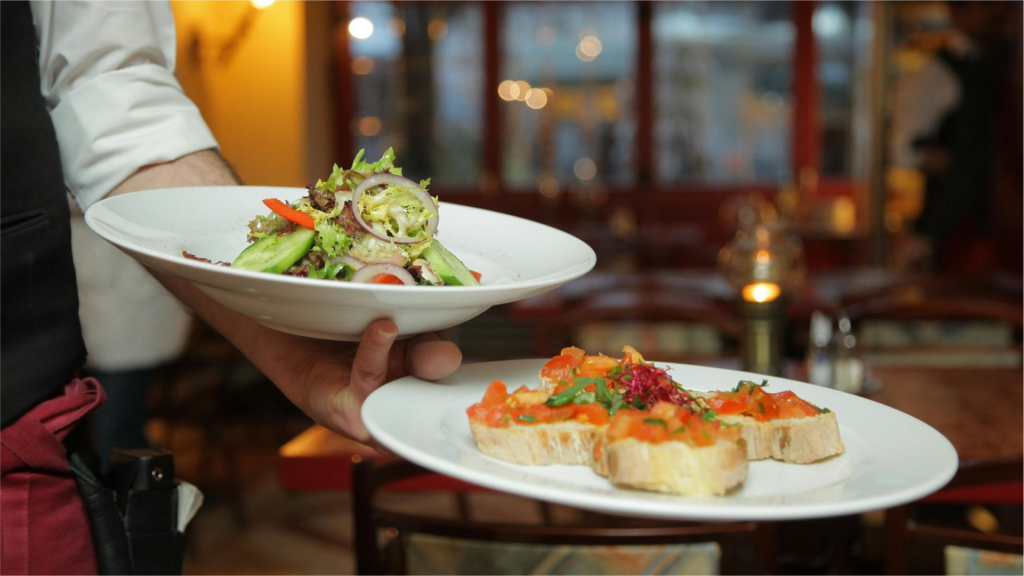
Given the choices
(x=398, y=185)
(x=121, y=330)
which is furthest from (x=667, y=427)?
(x=121, y=330)

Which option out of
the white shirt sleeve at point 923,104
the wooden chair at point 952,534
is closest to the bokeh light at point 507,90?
the white shirt sleeve at point 923,104

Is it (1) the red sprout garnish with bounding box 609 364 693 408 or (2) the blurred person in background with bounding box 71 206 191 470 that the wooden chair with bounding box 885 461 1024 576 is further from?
(2) the blurred person in background with bounding box 71 206 191 470

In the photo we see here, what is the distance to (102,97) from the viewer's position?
43.7 inches

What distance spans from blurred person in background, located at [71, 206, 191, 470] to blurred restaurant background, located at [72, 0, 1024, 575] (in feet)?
1.49

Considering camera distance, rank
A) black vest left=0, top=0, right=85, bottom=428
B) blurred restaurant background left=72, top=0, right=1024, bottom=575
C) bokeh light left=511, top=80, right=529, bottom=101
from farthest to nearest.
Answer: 1. bokeh light left=511, top=80, right=529, bottom=101
2. blurred restaurant background left=72, top=0, right=1024, bottom=575
3. black vest left=0, top=0, right=85, bottom=428

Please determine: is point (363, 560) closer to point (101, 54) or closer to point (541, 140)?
point (101, 54)

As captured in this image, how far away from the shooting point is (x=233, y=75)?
6.11m

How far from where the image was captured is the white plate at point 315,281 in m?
0.72

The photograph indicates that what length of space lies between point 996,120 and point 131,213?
20.3ft

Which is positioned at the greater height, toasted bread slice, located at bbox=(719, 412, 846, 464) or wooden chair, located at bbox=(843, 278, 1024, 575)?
toasted bread slice, located at bbox=(719, 412, 846, 464)

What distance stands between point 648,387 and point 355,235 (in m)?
0.32

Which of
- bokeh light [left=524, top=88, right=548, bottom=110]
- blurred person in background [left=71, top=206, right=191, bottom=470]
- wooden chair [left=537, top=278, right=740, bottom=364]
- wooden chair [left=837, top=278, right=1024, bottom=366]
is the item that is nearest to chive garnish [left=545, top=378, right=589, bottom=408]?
wooden chair [left=537, top=278, right=740, bottom=364]

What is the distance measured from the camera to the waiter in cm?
91

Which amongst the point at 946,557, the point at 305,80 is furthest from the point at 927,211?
the point at 946,557
